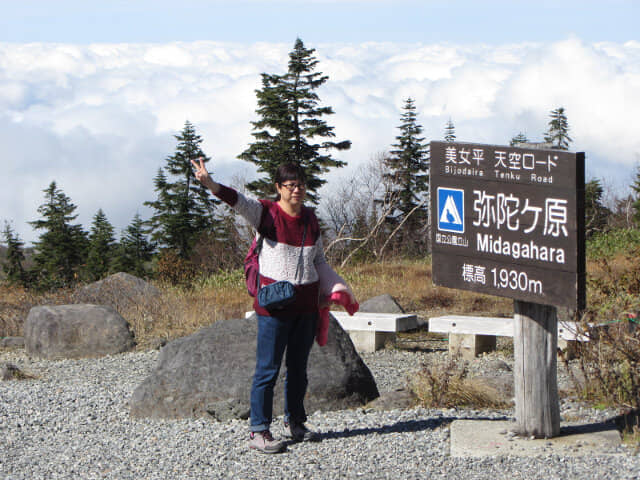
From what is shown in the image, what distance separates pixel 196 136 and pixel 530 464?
150ft

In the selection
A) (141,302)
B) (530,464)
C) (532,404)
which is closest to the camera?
(530,464)

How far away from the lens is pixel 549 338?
5273 mm

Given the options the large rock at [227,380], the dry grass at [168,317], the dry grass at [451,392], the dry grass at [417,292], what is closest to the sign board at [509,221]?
the dry grass at [451,392]

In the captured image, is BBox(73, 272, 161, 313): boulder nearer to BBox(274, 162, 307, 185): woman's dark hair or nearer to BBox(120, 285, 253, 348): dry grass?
BBox(120, 285, 253, 348): dry grass

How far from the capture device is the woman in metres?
5.26

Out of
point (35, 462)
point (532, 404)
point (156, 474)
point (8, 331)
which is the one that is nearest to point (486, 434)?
point (532, 404)

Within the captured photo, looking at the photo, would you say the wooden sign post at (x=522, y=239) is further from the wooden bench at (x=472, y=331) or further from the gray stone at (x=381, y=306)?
the gray stone at (x=381, y=306)

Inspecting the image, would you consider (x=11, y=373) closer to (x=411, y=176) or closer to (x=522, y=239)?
(x=522, y=239)

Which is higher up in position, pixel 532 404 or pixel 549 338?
pixel 549 338

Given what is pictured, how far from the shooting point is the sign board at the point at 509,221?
487cm

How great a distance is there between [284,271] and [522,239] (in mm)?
1561

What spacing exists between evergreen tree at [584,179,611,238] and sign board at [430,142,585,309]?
24.7 metres

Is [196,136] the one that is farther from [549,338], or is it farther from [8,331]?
[549,338]

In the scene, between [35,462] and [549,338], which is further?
[35,462]
